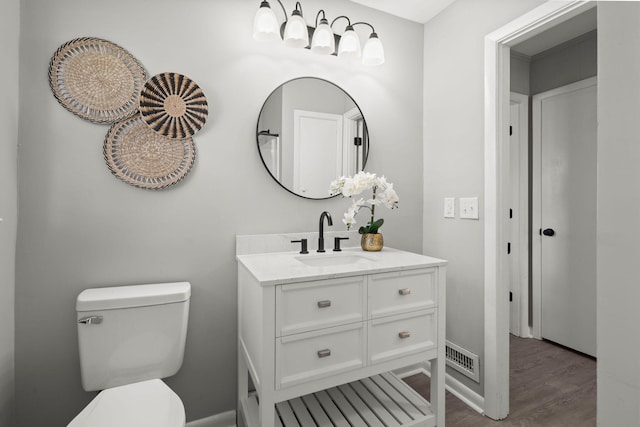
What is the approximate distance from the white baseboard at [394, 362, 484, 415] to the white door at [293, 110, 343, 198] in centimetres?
133

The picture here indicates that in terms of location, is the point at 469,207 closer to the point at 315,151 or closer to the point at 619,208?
the point at 315,151

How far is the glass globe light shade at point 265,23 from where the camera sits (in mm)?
A: 1583

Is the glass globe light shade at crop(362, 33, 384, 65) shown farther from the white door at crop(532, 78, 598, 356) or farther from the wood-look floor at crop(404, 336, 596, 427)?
the wood-look floor at crop(404, 336, 596, 427)

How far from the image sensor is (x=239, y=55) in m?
1.68

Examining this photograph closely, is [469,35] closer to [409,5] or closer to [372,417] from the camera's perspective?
[409,5]

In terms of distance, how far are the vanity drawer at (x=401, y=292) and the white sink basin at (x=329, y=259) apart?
0.24 metres

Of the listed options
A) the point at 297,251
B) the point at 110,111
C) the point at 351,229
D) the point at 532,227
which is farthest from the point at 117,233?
the point at 532,227

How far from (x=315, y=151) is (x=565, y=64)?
2.30m

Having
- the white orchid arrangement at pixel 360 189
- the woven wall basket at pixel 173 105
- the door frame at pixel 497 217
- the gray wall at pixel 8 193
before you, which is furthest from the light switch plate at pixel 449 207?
the gray wall at pixel 8 193

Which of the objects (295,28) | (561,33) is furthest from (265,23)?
(561,33)

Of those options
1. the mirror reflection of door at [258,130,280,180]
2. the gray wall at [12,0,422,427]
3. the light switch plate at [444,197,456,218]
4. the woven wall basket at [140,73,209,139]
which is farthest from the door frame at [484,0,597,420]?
the woven wall basket at [140,73,209,139]

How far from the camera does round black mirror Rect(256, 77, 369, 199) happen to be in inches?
68.9

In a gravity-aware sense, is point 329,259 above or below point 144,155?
below

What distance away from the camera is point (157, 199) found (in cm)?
153
